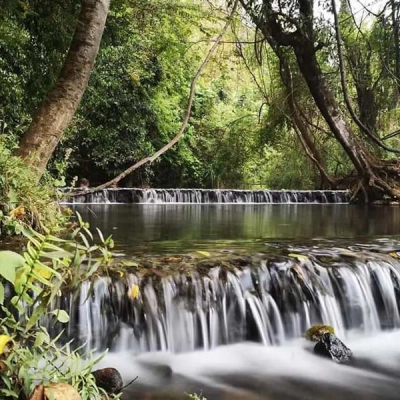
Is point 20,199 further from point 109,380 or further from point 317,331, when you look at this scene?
point 317,331

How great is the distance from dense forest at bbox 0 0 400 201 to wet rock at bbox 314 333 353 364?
2843 millimetres

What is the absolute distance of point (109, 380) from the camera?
2.37m

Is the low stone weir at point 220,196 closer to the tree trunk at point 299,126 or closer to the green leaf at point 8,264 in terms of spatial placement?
the tree trunk at point 299,126

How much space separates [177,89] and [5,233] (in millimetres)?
15140

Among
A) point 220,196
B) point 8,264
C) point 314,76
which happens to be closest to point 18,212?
point 8,264

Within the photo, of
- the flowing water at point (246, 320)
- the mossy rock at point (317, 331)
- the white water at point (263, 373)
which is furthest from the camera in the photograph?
the mossy rock at point (317, 331)

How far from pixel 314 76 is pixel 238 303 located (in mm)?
7628

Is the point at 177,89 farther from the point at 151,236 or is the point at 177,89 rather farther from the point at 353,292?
the point at 353,292

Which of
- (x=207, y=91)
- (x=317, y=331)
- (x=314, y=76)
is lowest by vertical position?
(x=317, y=331)

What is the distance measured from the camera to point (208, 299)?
3555 millimetres

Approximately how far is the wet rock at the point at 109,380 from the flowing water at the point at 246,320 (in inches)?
13.9

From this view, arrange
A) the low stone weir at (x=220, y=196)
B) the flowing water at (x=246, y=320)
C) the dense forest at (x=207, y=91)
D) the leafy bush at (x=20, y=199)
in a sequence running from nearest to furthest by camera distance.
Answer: the flowing water at (x=246, y=320) < the leafy bush at (x=20, y=199) < the dense forest at (x=207, y=91) < the low stone weir at (x=220, y=196)

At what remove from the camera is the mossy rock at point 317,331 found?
3582mm

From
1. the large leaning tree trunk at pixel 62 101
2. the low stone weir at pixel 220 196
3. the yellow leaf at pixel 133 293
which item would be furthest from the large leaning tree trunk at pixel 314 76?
the yellow leaf at pixel 133 293
